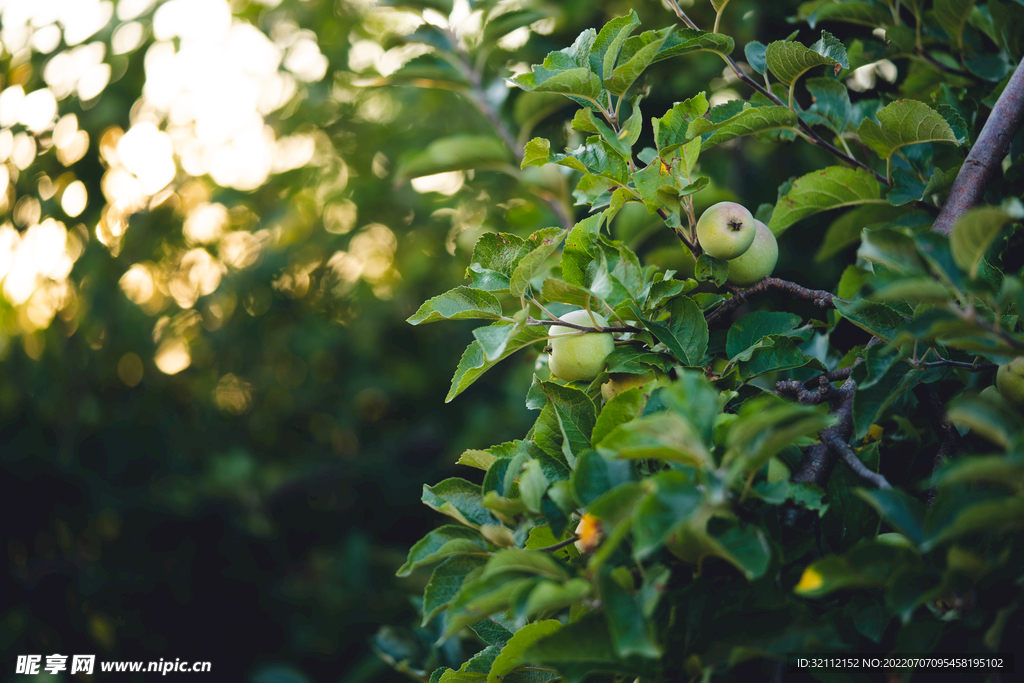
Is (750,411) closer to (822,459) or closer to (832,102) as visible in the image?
(822,459)

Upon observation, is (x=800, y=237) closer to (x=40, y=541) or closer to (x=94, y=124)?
(x=94, y=124)

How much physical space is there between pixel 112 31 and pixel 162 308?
0.94m

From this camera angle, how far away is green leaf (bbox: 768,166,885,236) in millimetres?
814

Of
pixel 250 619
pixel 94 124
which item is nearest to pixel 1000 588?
pixel 250 619

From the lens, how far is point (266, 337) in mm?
2586

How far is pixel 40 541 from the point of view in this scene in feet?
6.20

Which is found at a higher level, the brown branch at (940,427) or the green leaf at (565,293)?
the green leaf at (565,293)

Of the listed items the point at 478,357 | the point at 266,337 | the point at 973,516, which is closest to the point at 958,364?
the point at 973,516

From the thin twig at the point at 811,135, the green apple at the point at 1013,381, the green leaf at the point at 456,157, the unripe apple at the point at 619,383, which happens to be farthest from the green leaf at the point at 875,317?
the green leaf at the point at 456,157

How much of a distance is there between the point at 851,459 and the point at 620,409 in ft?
0.71

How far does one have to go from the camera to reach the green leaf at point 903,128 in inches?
28.5

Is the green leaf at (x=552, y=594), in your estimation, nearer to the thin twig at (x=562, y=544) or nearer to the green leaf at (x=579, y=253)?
the thin twig at (x=562, y=544)

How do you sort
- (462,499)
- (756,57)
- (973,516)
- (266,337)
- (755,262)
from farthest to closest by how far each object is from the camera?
1. (266,337)
2. (756,57)
3. (755,262)
4. (462,499)
5. (973,516)

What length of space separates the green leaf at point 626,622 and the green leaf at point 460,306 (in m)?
0.30
